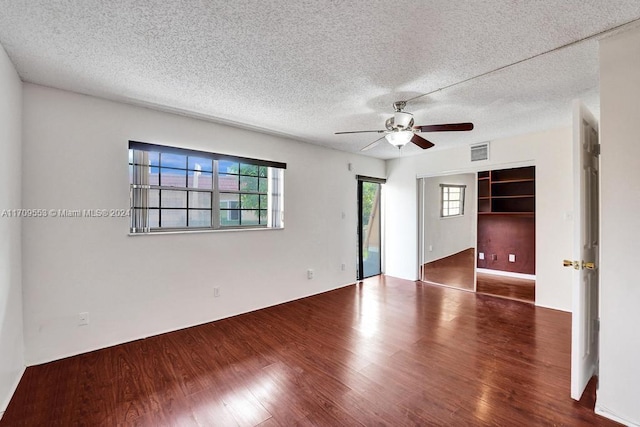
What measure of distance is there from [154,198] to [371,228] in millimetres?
4086

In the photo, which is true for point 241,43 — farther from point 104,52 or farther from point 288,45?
point 104,52

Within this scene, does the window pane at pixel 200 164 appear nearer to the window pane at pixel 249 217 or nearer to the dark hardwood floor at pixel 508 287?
the window pane at pixel 249 217

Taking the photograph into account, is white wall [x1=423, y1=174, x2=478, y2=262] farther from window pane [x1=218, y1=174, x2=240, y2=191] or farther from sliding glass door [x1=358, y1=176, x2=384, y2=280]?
window pane [x1=218, y1=174, x2=240, y2=191]

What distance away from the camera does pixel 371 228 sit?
18.9ft

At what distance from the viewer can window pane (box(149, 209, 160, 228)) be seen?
9.59 ft

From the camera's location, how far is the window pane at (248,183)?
369cm

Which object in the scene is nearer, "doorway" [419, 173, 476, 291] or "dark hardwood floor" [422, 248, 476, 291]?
"dark hardwood floor" [422, 248, 476, 291]

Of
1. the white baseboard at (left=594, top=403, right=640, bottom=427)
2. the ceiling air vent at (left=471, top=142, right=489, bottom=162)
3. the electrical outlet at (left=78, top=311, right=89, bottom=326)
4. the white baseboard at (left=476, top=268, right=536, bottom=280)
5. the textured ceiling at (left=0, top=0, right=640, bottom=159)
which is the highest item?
the textured ceiling at (left=0, top=0, right=640, bottom=159)

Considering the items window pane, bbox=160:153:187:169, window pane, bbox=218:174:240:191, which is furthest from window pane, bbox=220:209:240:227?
window pane, bbox=160:153:187:169

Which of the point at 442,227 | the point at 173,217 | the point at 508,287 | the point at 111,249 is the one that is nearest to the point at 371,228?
the point at 442,227

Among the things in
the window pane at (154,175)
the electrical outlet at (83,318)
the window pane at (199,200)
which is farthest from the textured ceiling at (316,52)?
the electrical outlet at (83,318)

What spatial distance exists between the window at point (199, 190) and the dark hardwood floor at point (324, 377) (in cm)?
126

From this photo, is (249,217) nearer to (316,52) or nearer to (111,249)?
(111,249)

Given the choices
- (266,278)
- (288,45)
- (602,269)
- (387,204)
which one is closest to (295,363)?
(266,278)
